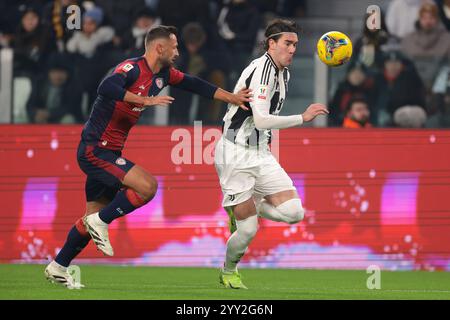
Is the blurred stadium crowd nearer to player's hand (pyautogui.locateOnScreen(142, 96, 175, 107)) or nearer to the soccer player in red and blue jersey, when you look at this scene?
the soccer player in red and blue jersey

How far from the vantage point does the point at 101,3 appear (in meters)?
16.8

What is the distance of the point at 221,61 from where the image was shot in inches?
575

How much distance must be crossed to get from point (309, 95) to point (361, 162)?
1.05 metres

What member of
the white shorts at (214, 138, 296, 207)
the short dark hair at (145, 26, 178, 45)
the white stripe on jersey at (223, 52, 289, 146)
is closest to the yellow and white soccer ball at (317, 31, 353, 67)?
the white stripe on jersey at (223, 52, 289, 146)

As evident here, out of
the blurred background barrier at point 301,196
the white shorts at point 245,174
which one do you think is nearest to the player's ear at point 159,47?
the white shorts at point 245,174

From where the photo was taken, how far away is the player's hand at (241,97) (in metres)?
10.8

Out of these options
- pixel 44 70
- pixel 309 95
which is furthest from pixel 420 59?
pixel 44 70

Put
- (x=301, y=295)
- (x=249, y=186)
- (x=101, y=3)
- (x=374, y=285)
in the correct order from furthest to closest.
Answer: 1. (x=101, y=3)
2. (x=374, y=285)
3. (x=249, y=186)
4. (x=301, y=295)

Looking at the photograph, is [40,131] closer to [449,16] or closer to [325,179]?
[325,179]

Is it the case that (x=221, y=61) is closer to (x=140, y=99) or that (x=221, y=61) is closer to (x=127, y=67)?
(x=127, y=67)

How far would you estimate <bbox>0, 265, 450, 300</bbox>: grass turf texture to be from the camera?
10.1 m

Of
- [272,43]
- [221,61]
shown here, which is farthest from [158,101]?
[221,61]

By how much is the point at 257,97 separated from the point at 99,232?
188cm

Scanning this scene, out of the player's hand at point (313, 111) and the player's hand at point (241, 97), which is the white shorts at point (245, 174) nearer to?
the player's hand at point (241, 97)
